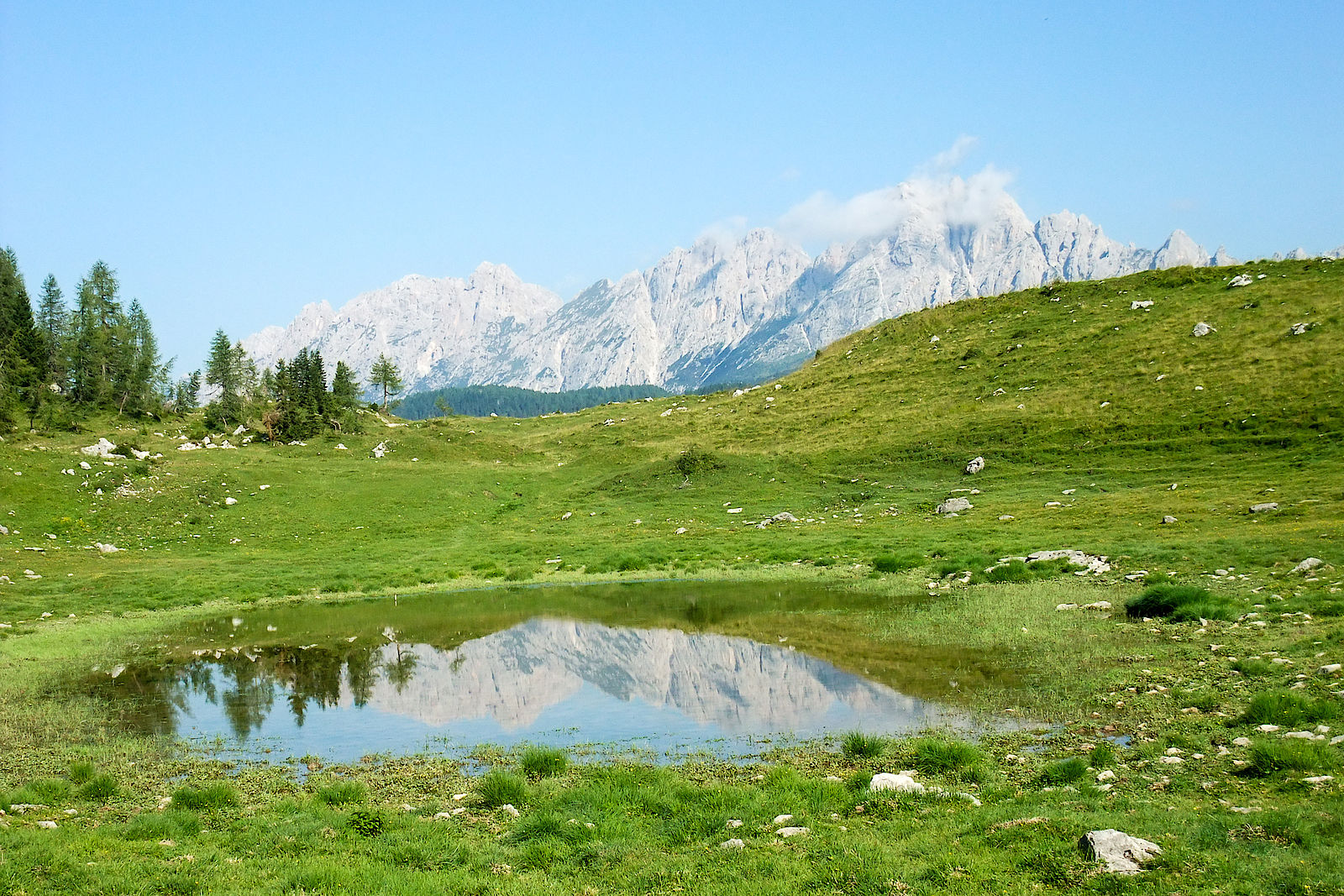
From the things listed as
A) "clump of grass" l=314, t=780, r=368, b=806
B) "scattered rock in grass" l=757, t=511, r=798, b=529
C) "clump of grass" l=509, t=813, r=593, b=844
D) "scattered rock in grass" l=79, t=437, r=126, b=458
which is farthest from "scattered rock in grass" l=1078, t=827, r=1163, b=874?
"scattered rock in grass" l=79, t=437, r=126, b=458

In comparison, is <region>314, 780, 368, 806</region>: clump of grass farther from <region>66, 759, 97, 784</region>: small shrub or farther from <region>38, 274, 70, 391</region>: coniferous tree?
<region>38, 274, 70, 391</region>: coniferous tree

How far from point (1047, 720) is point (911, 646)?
682 centimetres

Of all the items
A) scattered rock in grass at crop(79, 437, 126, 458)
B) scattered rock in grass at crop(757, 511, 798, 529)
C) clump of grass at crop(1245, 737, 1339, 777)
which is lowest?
clump of grass at crop(1245, 737, 1339, 777)

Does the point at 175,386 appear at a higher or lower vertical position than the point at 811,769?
higher

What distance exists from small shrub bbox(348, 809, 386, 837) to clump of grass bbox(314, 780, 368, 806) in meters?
1.00

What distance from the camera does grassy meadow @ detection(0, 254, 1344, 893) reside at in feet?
33.4

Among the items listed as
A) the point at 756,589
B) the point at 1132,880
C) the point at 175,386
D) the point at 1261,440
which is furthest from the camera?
the point at 175,386

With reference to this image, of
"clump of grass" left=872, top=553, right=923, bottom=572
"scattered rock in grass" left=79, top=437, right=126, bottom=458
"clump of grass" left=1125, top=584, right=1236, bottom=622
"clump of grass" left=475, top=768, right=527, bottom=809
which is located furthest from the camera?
"scattered rock in grass" left=79, top=437, right=126, bottom=458

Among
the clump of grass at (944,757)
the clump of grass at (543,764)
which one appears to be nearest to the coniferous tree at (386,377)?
the clump of grass at (543,764)

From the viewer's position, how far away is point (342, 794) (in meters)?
13.1

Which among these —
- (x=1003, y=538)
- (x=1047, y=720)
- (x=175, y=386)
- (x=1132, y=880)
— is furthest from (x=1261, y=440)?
(x=175, y=386)

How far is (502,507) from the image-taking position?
203 ft

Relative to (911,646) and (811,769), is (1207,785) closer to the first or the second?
(811,769)

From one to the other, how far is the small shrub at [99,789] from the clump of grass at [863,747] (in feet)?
39.8
